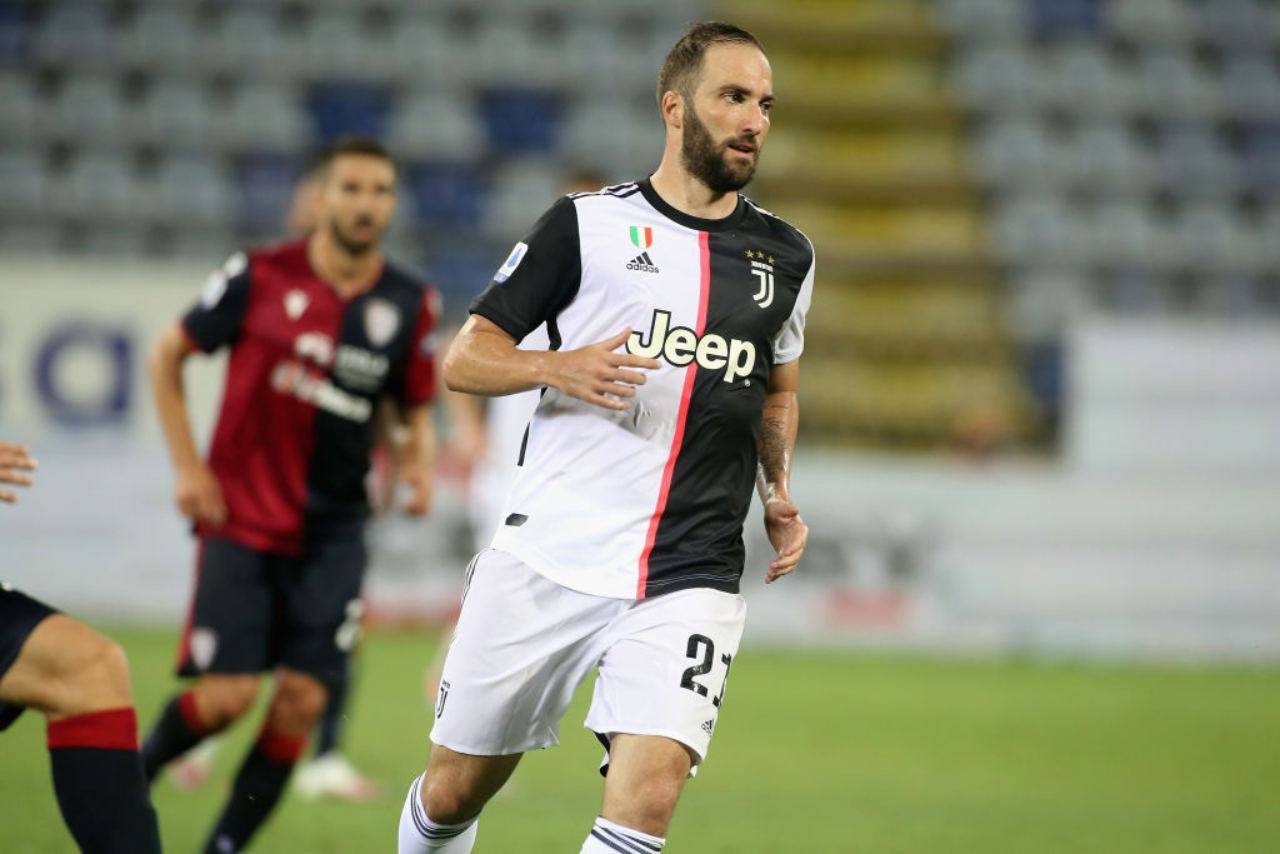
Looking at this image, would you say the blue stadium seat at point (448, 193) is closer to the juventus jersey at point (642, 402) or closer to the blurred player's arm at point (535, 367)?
the juventus jersey at point (642, 402)

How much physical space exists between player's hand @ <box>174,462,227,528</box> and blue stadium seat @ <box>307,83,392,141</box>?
1399 cm

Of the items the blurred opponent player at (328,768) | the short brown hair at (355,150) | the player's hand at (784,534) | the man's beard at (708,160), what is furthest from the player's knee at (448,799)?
the blurred opponent player at (328,768)

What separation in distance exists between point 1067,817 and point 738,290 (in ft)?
13.4

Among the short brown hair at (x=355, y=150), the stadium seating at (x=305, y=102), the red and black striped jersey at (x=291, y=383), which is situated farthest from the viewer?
the stadium seating at (x=305, y=102)

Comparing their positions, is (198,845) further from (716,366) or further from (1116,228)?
(1116,228)

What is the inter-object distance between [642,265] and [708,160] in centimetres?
31

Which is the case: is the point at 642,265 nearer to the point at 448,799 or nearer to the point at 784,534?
the point at 784,534

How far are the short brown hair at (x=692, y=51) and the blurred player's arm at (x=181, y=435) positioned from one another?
2278mm

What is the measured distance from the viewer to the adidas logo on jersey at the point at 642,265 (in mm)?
4121

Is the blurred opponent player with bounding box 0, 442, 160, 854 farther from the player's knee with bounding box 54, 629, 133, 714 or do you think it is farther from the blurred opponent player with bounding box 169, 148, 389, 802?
the blurred opponent player with bounding box 169, 148, 389, 802

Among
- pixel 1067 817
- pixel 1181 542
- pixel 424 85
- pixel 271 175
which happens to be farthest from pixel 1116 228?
pixel 1067 817

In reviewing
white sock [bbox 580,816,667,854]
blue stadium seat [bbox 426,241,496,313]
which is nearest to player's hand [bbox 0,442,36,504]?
white sock [bbox 580,816,667,854]

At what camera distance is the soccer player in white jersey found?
403cm

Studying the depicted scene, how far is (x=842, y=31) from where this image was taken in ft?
72.5
